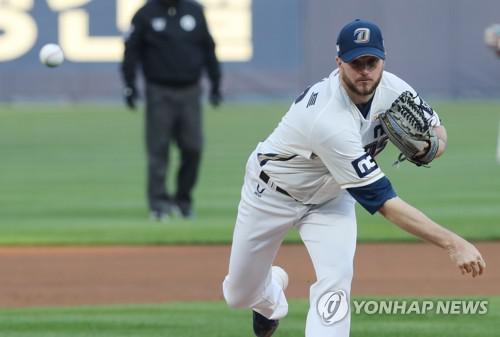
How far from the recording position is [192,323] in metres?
7.38

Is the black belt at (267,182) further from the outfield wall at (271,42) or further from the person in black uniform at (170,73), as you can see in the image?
the outfield wall at (271,42)

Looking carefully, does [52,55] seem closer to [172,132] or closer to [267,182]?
[267,182]

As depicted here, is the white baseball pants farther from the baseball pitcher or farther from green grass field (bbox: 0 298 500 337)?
green grass field (bbox: 0 298 500 337)

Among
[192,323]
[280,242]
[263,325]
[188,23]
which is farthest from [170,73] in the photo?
[280,242]

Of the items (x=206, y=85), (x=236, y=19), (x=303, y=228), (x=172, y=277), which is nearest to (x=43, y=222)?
(x=172, y=277)

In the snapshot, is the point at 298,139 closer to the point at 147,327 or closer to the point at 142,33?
the point at 147,327

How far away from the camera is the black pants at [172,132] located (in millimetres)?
11938

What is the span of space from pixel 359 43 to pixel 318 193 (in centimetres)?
95

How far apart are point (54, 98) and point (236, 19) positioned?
4880 millimetres

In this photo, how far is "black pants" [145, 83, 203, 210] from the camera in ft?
39.2

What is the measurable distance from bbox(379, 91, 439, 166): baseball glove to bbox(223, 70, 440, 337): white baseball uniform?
71 mm

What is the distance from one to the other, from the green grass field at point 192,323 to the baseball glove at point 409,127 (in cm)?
145

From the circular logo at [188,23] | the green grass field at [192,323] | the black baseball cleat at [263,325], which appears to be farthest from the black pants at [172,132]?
the black baseball cleat at [263,325]

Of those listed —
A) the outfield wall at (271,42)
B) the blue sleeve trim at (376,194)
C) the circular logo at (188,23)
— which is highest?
the blue sleeve trim at (376,194)
